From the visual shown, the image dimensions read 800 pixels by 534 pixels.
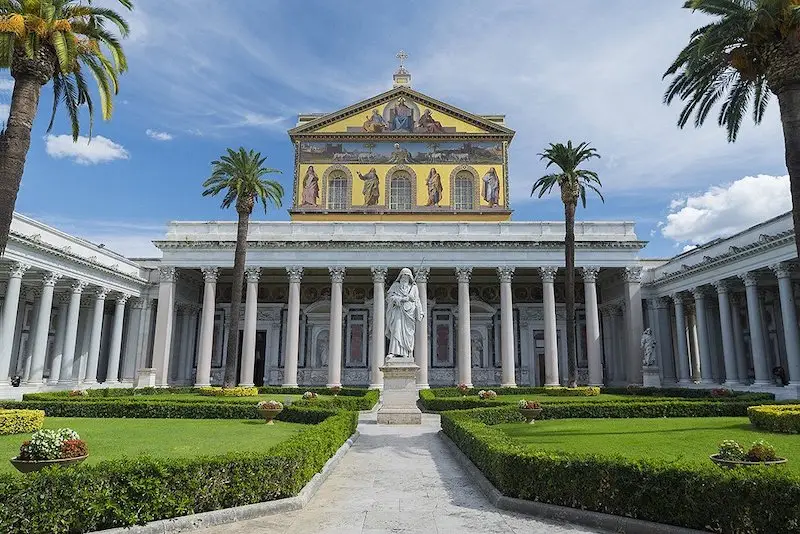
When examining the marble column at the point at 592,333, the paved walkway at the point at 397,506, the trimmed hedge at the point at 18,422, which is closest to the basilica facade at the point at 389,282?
the marble column at the point at 592,333

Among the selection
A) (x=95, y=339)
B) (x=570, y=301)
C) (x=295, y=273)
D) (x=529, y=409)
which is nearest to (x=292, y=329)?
(x=295, y=273)

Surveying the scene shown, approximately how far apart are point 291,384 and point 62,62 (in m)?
24.2

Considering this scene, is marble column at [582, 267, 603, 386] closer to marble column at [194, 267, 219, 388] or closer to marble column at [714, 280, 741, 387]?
marble column at [714, 280, 741, 387]

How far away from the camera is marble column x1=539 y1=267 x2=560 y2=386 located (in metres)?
35.1

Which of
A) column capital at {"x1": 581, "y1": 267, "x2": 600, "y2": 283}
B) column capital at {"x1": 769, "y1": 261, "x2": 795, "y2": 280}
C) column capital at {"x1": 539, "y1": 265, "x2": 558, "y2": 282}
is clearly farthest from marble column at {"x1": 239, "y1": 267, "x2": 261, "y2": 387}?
column capital at {"x1": 769, "y1": 261, "x2": 795, "y2": 280}

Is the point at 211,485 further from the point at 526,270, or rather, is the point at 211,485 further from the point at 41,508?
the point at 526,270

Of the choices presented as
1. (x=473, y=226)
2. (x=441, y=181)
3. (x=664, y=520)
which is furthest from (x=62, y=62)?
(x=441, y=181)

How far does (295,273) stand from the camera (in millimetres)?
37031

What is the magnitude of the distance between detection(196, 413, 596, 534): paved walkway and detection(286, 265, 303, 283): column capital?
80.3 feet

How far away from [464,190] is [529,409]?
26737mm

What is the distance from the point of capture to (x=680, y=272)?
3522 cm

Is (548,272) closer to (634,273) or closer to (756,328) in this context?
(634,273)

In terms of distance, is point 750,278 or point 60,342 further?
point 60,342

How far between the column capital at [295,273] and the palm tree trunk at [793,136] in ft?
92.8
